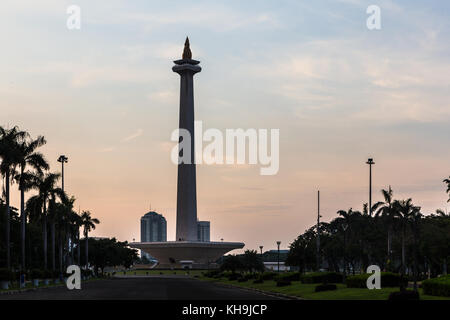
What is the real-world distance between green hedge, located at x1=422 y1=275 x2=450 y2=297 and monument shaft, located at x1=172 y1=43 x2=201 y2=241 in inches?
Result: 5468

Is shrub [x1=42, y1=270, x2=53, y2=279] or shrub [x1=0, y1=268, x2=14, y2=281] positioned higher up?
shrub [x1=0, y1=268, x2=14, y2=281]

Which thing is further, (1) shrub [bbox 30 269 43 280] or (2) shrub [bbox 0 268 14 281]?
(1) shrub [bbox 30 269 43 280]

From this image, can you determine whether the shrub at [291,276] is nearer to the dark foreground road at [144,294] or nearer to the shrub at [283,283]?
the shrub at [283,283]

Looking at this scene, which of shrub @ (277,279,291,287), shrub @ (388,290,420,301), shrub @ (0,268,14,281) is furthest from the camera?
shrub @ (277,279,291,287)

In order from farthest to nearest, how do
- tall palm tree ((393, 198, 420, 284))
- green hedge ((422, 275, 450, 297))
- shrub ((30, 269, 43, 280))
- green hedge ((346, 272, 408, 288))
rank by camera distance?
tall palm tree ((393, 198, 420, 284))
shrub ((30, 269, 43, 280))
green hedge ((346, 272, 408, 288))
green hedge ((422, 275, 450, 297))

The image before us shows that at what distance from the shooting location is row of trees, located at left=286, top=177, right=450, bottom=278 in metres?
90.9

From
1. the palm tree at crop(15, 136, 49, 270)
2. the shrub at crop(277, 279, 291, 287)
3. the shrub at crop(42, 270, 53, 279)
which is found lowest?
the shrub at crop(42, 270, 53, 279)

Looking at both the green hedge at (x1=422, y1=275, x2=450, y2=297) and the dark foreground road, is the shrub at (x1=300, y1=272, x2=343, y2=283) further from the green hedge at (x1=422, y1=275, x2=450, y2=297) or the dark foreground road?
the green hedge at (x1=422, y1=275, x2=450, y2=297)

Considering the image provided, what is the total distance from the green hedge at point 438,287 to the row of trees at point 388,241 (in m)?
38.4

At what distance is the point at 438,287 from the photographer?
41.0 meters

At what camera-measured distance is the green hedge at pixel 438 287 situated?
40.1m

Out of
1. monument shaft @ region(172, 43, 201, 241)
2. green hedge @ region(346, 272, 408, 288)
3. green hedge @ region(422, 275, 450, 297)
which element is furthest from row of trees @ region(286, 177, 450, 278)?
monument shaft @ region(172, 43, 201, 241)
